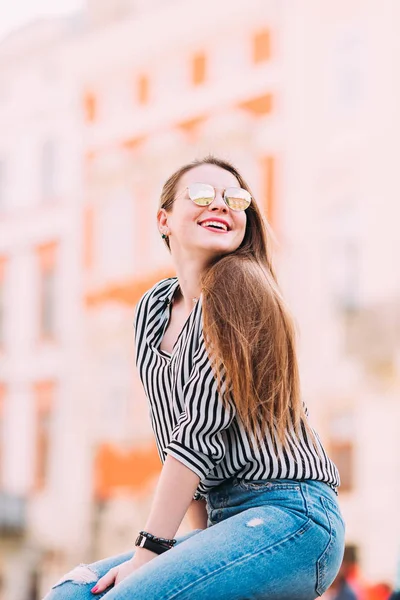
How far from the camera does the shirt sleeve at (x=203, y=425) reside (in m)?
1.58

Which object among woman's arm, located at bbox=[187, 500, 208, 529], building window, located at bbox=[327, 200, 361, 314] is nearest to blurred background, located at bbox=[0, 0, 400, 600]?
building window, located at bbox=[327, 200, 361, 314]

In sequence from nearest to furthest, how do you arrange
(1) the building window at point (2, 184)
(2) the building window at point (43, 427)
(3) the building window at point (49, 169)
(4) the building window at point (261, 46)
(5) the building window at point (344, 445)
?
(5) the building window at point (344, 445) < (4) the building window at point (261, 46) < (2) the building window at point (43, 427) < (3) the building window at point (49, 169) < (1) the building window at point (2, 184)

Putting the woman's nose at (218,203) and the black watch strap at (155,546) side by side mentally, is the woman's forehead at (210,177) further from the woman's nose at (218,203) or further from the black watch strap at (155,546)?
the black watch strap at (155,546)

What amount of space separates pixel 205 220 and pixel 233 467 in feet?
1.38

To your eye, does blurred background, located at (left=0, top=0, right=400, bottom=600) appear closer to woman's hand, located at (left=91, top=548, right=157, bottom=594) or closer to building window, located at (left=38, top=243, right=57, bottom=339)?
building window, located at (left=38, top=243, right=57, bottom=339)

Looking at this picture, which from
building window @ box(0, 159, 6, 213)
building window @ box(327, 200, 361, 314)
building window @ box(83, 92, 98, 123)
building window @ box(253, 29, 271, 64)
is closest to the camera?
building window @ box(327, 200, 361, 314)

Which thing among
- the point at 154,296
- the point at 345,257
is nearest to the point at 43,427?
the point at 345,257

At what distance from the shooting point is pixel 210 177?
1815 mm

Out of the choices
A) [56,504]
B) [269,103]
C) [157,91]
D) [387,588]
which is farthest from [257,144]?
[387,588]

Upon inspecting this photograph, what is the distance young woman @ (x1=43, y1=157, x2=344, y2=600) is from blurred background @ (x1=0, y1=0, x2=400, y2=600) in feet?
27.3

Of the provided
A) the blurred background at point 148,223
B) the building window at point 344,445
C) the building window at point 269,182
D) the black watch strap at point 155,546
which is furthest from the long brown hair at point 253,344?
the building window at point 269,182

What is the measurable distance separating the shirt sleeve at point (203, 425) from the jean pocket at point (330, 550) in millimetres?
186

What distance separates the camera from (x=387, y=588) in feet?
21.1

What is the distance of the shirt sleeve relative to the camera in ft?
5.17
